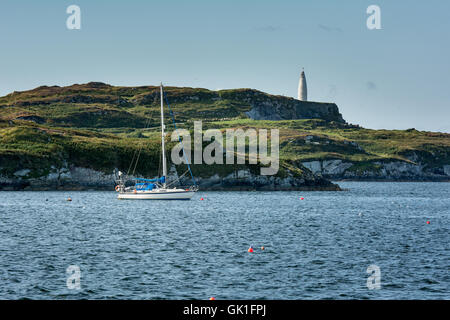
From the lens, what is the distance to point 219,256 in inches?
1684

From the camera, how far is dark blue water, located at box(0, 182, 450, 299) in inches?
1227

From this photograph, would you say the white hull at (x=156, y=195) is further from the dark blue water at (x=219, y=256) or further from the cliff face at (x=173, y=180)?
the cliff face at (x=173, y=180)

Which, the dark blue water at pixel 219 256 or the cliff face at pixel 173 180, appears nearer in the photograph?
the dark blue water at pixel 219 256

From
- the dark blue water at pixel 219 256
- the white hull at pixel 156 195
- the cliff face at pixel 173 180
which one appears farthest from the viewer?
the cliff face at pixel 173 180

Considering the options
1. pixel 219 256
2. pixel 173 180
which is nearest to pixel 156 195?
pixel 173 180

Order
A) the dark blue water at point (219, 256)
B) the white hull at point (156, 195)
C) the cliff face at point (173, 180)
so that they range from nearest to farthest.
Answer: the dark blue water at point (219, 256) → the white hull at point (156, 195) → the cliff face at point (173, 180)

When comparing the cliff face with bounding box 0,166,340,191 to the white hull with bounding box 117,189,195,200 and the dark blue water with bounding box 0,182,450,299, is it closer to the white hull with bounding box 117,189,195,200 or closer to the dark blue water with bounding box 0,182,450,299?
the white hull with bounding box 117,189,195,200

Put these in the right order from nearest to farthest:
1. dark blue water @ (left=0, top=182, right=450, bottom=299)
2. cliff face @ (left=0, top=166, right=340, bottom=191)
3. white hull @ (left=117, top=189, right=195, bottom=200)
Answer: dark blue water @ (left=0, top=182, right=450, bottom=299) → white hull @ (left=117, top=189, right=195, bottom=200) → cliff face @ (left=0, top=166, right=340, bottom=191)

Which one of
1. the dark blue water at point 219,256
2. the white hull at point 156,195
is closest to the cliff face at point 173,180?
the white hull at point 156,195

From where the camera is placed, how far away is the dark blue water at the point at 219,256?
31.2m

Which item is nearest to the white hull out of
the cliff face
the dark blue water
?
the dark blue water

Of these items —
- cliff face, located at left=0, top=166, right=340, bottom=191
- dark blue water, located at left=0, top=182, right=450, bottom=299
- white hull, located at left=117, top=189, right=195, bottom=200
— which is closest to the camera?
dark blue water, located at left=0, top=182, right=450, bottom=299
